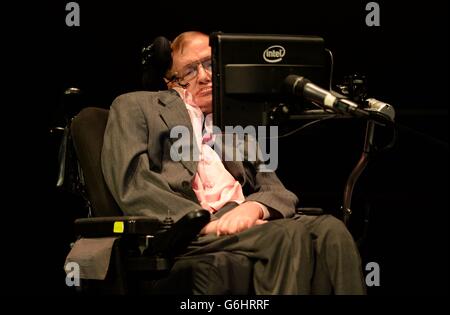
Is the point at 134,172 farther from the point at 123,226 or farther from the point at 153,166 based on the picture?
the point at 123,226

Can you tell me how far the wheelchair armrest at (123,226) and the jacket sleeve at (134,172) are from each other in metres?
0.14

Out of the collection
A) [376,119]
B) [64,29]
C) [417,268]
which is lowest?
[417,268]

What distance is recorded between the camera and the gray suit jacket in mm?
2291

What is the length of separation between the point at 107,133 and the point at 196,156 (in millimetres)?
299

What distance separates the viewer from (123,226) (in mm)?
2115

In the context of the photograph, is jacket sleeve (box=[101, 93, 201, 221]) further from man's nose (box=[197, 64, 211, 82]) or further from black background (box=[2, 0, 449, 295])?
black background (box=[2, 0, 449, 295])

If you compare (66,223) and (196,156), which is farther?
(66,223)

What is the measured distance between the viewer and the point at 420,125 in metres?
3.59

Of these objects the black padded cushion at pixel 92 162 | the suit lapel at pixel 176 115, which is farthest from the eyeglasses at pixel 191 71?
the black padded cushion at pixel 92 162

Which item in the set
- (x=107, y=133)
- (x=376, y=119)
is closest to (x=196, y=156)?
(x=107, y=133)

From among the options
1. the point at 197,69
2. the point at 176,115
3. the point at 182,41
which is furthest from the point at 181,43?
the point at 176,115

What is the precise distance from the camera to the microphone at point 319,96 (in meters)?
1.70

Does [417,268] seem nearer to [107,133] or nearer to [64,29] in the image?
[107,133]

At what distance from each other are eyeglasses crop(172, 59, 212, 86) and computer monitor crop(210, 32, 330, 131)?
59 cm
